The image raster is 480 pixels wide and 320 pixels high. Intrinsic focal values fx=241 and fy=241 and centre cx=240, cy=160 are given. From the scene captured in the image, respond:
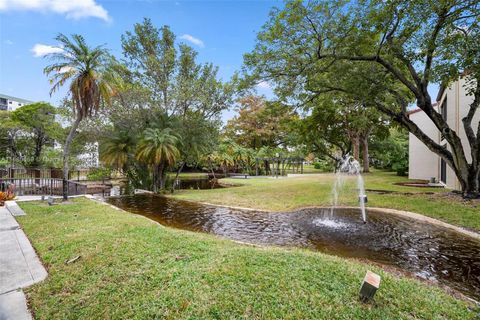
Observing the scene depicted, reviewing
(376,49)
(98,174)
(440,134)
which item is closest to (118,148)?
(98,174)

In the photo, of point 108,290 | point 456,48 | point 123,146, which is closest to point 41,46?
point 123,146

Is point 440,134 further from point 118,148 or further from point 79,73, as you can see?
point 118,148

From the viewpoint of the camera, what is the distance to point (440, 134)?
1428 centimetres

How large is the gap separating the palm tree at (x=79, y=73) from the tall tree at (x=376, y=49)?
589cm

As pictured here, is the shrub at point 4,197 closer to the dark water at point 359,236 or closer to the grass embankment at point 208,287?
the dark water at point 359,236

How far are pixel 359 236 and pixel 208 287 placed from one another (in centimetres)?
448

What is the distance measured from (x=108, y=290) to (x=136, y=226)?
2689 millimetres

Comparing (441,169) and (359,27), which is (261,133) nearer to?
(441,169)

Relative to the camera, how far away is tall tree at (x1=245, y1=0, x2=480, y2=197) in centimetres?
771

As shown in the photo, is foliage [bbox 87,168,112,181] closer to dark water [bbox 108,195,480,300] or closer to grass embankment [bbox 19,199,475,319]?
dark water [bbox 108,195,480,300]

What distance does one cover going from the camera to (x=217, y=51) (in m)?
13.5

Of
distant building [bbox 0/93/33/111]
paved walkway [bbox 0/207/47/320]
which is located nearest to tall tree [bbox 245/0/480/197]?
paved walkway [bbox 0/207/47/320]

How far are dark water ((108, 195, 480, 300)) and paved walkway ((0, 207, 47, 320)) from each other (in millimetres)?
3305

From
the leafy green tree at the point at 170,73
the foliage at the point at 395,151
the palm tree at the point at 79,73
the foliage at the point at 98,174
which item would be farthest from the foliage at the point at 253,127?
the palm tree at the point at 79,73
